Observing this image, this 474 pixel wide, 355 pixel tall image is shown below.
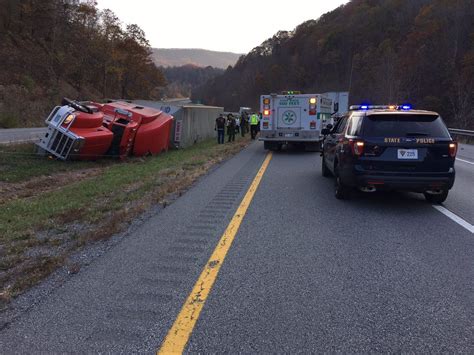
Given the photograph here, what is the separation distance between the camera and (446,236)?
5.94 metres

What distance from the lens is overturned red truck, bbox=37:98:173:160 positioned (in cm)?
1500

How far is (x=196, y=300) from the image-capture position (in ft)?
12.8

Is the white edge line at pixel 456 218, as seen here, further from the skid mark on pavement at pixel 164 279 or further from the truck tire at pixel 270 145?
the truck tire at pixel 270 145

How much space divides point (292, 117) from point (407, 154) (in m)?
11.0

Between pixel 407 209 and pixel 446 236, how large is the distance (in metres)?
1.76

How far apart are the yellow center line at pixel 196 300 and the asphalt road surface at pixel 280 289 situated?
61mm

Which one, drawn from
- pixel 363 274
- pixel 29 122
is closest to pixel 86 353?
pixel 363 274

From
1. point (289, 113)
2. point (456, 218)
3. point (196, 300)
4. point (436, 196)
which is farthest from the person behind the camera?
point (289, 113)

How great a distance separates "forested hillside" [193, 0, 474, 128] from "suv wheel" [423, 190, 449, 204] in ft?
58.9

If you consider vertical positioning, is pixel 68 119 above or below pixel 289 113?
below

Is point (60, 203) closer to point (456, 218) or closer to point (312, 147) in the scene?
point (456, 218)

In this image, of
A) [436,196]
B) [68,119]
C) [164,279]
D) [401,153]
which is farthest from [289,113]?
[164,279]

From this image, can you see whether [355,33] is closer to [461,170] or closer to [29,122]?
[29,122]

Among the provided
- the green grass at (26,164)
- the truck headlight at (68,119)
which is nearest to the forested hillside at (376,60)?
the truck headlight at (68,119)
